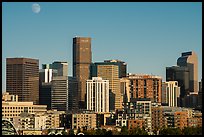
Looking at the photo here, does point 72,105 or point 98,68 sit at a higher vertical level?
point 98,68

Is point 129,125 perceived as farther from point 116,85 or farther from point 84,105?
point 116,85

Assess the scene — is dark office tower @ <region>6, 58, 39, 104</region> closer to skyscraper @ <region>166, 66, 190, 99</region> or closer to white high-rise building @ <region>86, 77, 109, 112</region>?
white high-rise building @ <region>86, 77, 109, 112</region>

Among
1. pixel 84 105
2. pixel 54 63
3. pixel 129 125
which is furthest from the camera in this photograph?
pixel 54 63

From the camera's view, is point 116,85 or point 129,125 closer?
point 129,125

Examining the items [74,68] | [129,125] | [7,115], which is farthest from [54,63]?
[129,125]

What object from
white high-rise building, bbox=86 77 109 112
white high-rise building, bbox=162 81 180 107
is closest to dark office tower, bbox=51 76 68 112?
white high-rise building, bbox=86 77 109 112

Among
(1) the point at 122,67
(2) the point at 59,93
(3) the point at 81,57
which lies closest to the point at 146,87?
(2) the point at 59,93

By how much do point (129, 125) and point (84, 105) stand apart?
1173 cm

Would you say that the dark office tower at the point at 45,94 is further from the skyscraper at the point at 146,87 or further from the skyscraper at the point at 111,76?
the skyscraper at the point at 146,87

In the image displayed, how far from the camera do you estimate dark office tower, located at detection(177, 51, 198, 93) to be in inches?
1492

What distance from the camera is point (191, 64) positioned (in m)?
42.2

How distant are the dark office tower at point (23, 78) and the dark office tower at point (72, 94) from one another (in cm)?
223

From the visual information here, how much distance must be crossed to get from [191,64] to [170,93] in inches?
263

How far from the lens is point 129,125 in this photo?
23531 millimetres
